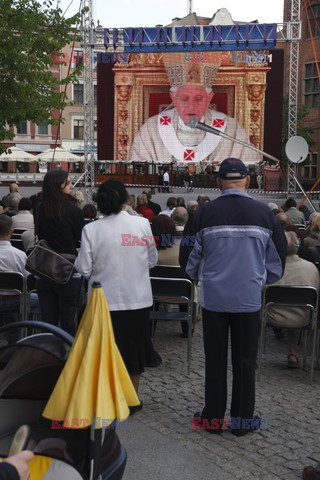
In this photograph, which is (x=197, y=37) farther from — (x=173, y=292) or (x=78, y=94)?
(x=78, y=94)

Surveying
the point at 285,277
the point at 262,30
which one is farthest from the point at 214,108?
the point at 285,277

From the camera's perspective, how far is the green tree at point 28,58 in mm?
16109

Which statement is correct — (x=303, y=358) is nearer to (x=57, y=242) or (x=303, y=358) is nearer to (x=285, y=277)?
(x=285, y=277)

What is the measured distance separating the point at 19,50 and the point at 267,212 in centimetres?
1301

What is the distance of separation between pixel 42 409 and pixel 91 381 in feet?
1.56

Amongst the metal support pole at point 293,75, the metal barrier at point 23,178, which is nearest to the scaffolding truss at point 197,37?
the metal support pole at point 293,75

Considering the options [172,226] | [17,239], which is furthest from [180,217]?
[17,239]

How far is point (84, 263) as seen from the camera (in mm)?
4844

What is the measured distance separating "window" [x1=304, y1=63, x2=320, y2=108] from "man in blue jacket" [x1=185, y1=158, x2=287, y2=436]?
3458 centimetres

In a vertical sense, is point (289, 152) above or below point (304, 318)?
above

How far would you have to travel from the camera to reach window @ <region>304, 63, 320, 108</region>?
3763 cm

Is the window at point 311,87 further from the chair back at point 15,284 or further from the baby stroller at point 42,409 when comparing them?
the baby stroller at point 42,409

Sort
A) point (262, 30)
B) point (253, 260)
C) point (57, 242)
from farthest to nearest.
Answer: point (262, 30) < point (57, 242) < point (253, 260)

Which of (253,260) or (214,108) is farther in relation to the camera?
(214,108)
